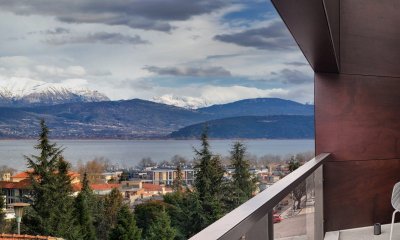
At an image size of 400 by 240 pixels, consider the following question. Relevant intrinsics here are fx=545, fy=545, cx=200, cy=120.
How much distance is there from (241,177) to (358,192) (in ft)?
91.6

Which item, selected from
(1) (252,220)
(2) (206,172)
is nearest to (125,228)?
(2) (206,172)

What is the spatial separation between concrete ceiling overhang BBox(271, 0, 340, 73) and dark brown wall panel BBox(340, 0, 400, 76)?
23.7 inches

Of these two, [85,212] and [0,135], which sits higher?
[0,135]

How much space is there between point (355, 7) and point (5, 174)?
33.0 metres

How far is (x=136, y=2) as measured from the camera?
144ft

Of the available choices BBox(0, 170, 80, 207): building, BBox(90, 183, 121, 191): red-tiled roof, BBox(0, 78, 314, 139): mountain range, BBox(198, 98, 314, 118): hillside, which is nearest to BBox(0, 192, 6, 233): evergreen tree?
BBox(0, 170, 80, 207): building

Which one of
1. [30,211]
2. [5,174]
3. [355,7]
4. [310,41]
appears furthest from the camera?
[5,174]

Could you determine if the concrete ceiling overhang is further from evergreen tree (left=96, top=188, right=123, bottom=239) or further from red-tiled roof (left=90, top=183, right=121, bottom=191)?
red-tiled roof (left=90, top=183, right=121, bottom=191)

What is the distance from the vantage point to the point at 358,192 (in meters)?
4.37

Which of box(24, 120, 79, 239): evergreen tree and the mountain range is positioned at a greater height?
the mountain range

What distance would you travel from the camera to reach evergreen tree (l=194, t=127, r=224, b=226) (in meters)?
31.0

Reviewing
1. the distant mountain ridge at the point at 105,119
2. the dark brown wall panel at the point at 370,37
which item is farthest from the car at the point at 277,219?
the distant mountain ridge at the point at 105,119

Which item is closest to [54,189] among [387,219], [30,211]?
[30,211]

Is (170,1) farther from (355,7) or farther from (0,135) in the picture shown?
(355,7)
